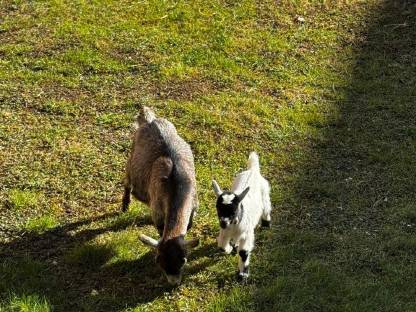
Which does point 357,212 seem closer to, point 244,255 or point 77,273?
point 244,255

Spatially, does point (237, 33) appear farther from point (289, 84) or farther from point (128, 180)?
point (128, 180)

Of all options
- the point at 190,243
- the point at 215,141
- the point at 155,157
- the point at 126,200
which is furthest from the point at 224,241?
the point at 215,141

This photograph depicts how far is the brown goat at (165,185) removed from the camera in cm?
616

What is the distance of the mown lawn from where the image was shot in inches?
261

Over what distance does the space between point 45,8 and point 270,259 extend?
22.7 ft

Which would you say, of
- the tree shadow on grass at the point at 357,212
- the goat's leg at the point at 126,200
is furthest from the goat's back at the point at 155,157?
the tree shadow on grass at the point at 357,212

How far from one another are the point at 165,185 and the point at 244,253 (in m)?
1.00

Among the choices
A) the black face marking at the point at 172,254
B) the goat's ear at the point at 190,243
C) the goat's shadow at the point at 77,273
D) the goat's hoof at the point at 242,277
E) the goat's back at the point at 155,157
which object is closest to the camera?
the black face marking at the point at 172,254

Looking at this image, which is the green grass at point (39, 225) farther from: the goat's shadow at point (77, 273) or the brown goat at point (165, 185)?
the brown goat at point (165, 185)

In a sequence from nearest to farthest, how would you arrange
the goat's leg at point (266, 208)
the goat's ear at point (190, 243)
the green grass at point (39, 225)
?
the goat's ear at point (190, 243)
the goat's leg at point (266, 208)
the green grass at point (39, 225)

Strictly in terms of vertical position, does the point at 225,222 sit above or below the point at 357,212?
above

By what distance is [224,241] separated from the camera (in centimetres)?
667

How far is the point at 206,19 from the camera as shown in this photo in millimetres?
11656

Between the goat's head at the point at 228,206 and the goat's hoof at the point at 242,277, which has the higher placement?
the goat's head at the point at 228,206
